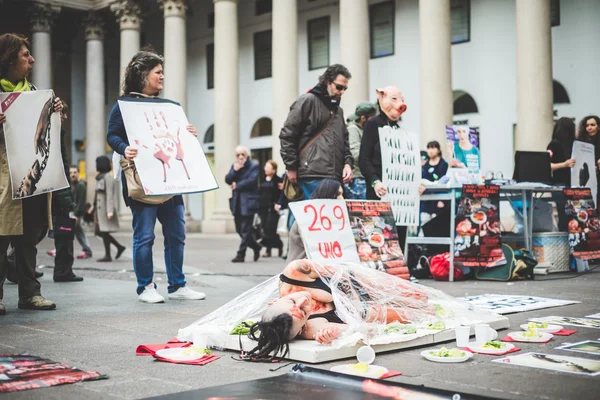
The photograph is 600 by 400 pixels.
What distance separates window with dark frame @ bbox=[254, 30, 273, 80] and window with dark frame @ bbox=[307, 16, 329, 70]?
Result: 8.18 ft

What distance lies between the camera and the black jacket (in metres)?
7.22

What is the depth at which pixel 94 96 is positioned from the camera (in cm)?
3203

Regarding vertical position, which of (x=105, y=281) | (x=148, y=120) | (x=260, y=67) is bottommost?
(x=105, y=281)

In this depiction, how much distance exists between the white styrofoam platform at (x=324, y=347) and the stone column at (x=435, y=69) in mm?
14519

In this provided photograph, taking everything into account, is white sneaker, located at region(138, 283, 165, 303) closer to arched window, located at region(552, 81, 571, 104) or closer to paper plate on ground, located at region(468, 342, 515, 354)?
Result: paper plate on ground, located at region(468, 342, 515, 354)

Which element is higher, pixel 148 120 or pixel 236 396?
pixel 148 120

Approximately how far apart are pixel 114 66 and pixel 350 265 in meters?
35.1

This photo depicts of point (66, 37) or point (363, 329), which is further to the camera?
point (66, 37)

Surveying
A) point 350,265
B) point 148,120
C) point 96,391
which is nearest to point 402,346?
point 350,265

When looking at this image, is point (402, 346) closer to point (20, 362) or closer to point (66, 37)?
point (20, 362)

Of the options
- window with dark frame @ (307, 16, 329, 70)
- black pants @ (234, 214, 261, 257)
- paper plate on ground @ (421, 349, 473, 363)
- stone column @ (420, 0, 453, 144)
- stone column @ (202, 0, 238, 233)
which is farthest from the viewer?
window with dark frame @ (307, 16, 329, 70)

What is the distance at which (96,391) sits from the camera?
346cm

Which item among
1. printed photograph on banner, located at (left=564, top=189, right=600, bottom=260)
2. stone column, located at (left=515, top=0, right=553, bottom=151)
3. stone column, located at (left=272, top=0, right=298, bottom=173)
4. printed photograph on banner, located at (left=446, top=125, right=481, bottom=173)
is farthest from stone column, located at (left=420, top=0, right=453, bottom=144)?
printed photograph on banner, located at (left=564, top=189, right=600, bottom=260)

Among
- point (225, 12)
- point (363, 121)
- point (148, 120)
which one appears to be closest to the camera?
point (148, 120)
